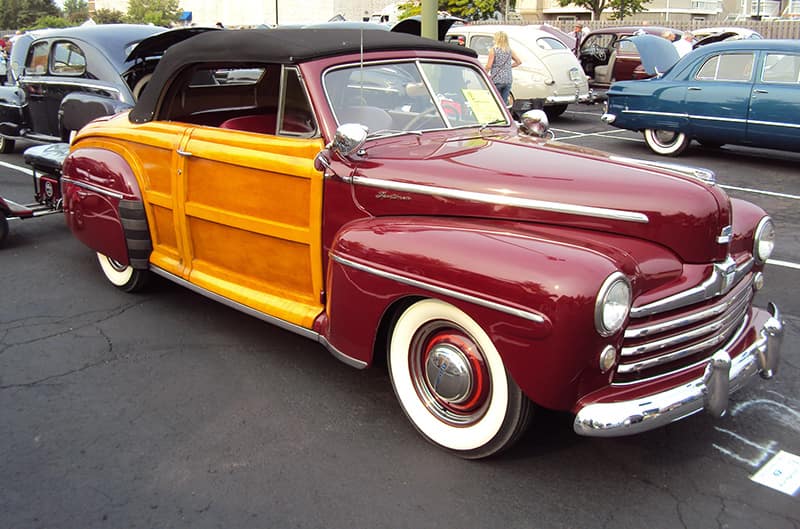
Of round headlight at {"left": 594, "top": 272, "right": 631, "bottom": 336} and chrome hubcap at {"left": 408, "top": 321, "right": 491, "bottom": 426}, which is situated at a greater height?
round headlight at {"left": 594, "top": 272, "right": 631, "bottom": 336}

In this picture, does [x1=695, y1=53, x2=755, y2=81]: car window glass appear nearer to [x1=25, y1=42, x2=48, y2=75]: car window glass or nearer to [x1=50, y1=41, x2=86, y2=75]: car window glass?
[x1=50, y1=41, x2=86, y2=75]: car window glass

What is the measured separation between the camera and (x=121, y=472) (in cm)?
298

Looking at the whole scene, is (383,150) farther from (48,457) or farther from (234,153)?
(48,457)

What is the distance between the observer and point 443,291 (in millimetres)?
2805

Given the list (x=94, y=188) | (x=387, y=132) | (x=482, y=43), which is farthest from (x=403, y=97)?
(x=482, y=43)

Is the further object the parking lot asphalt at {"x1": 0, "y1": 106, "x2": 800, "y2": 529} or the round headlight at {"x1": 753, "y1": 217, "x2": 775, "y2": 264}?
the round headlight at {"x1": 753, "y1": 217, "x2": 775, "y2": 264}

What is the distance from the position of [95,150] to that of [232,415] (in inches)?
94.5

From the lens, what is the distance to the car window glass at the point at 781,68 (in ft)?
29.2

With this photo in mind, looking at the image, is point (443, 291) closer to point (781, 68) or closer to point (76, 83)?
point (76, 83)

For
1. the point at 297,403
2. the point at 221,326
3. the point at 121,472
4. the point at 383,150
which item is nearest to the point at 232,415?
the point at 297,403

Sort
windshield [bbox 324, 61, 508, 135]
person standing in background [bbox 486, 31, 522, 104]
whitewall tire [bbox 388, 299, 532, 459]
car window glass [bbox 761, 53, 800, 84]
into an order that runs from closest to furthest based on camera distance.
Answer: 1. whitewall tire [bbox 388, 299, 532, 459]
2. windshield [bbox 324, 61, 508, 135]
3. car window glass [bbox 761, 53, 800, 84]
4. person standing in background [bbox 486, 31, 522, 104]

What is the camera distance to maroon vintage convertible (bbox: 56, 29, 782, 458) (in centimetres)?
262

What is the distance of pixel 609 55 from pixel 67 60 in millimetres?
13183

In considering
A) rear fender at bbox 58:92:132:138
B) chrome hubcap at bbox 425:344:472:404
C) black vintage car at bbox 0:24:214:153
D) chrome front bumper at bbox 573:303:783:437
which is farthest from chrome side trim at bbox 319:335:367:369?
rear fender at bbox 58:92:132:138
